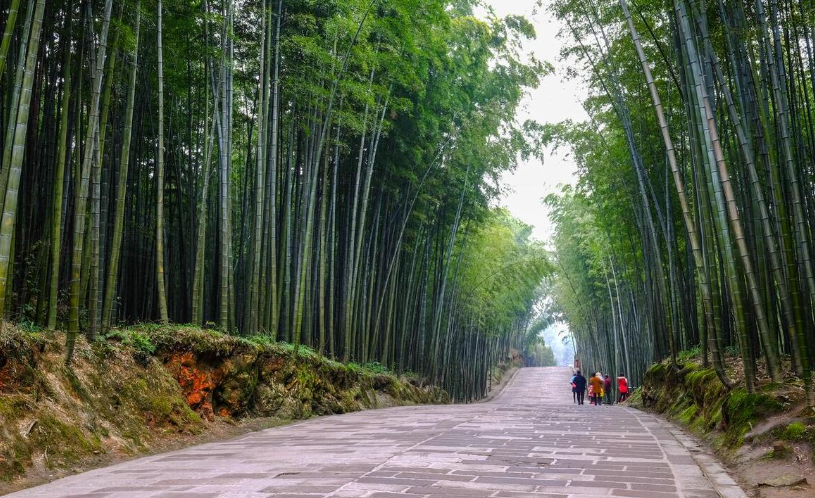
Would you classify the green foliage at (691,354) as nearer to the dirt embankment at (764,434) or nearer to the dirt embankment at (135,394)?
the dirt embankment at (764,434)

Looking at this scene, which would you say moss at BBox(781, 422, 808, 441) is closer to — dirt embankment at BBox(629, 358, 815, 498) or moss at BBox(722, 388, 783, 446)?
dirt embankment at BBox(629, 358, 815, 498)

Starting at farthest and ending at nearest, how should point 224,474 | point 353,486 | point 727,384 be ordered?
point 727,384 < point 224,474 < point 353,486

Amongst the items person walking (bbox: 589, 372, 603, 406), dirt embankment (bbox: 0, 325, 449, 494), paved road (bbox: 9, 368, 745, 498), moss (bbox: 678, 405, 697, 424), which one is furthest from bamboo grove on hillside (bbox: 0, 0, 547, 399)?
moss (bbox: 678, 405, 697, 424)

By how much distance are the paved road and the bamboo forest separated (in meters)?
1.14

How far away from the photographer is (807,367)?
4.24 m

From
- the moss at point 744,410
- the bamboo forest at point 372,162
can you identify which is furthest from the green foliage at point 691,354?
the moss at point 744,410

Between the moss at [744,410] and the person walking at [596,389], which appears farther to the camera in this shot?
the person walking at [596,389]

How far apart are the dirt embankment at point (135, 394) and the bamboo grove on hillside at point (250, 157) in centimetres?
35

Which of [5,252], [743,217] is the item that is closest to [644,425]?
[743,217]

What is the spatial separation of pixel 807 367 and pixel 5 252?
4943mm

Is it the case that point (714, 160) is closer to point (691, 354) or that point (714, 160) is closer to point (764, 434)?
point (764, 434)

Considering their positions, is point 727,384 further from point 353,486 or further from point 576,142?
point 576,142

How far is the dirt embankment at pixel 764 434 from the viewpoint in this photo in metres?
3.59

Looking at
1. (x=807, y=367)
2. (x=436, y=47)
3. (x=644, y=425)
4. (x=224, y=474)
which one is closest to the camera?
(x=224, y=474)
